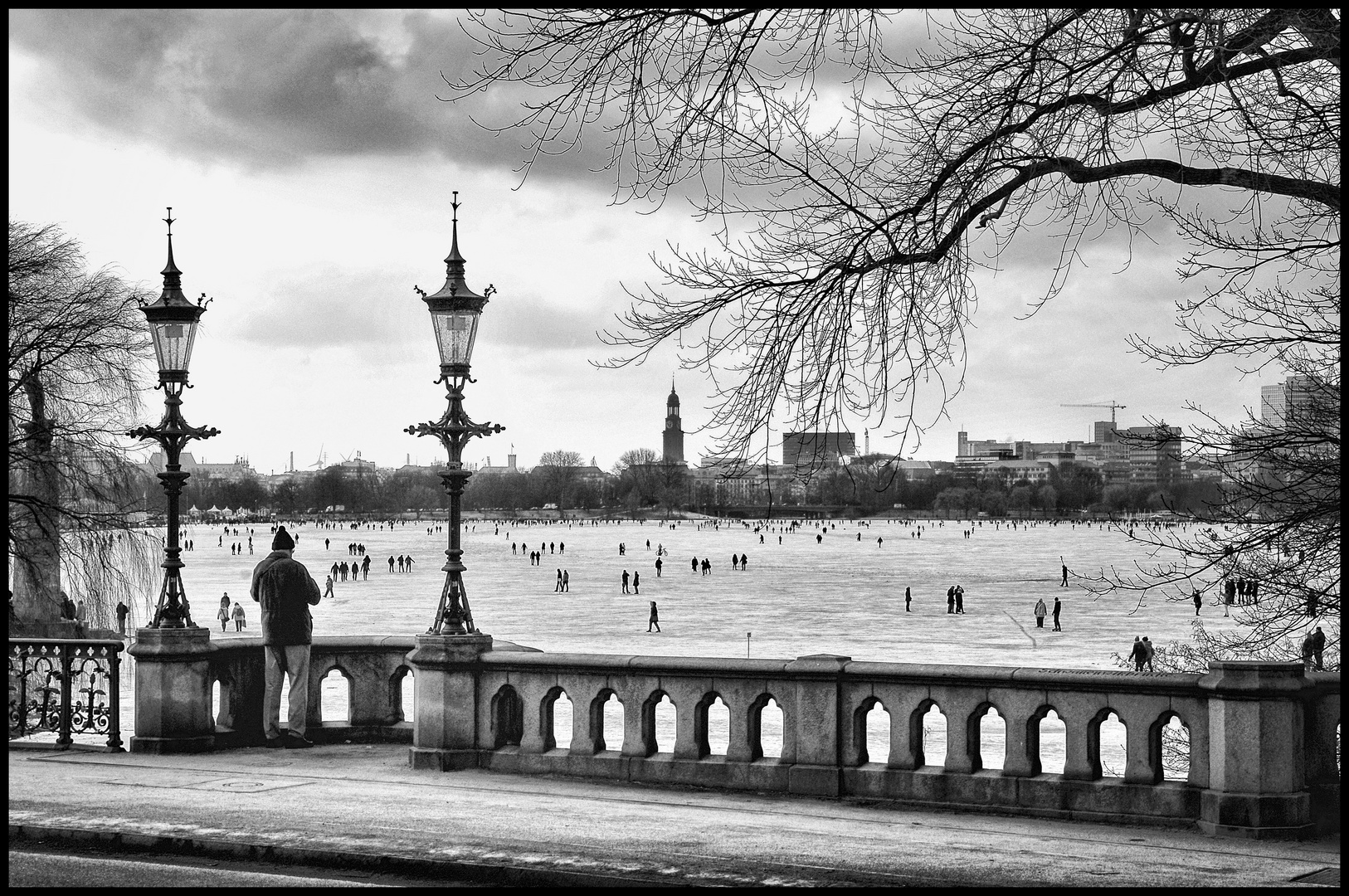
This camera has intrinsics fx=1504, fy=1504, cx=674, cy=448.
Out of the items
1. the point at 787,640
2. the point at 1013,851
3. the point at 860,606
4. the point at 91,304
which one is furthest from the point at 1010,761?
the point at 860,606

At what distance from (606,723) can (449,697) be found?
16.9 metres

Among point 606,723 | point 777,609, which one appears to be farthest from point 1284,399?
point 777,609

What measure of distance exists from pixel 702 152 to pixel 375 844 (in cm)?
517

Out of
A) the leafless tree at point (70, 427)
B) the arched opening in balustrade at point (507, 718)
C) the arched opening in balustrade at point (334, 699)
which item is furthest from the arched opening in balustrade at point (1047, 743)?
the leafless tree at point (70, 427)

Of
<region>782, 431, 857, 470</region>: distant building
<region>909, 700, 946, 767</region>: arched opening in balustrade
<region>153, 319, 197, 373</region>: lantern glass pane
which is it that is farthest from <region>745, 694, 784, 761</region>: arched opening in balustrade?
<region>153, 319, 197, 373</region>: lantern glass pane

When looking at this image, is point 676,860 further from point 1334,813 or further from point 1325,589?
point 1325,589

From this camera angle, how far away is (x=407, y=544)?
6014 inches

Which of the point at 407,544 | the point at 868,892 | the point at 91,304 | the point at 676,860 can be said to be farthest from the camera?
the point at 407,544

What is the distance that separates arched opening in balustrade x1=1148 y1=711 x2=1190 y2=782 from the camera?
10500mm

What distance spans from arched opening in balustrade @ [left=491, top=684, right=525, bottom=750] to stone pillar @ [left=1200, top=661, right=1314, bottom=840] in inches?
230

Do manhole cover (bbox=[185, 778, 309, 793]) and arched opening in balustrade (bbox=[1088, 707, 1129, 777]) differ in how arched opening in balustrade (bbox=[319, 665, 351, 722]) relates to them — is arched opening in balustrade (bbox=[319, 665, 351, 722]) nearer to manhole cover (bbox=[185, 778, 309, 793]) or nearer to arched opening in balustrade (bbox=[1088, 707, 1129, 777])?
arched opening in balustrade (bbox=[1088, 707, 1129, 777])

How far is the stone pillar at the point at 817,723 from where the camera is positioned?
1150 centimetres

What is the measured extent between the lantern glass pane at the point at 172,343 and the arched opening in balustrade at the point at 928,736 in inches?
331

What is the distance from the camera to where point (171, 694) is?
1409 centimetres
